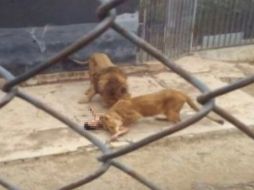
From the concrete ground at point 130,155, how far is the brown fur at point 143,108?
0.08 m

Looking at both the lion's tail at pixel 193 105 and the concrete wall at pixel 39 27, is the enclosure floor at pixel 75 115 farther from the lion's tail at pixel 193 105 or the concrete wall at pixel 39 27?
the concrete wall at pixel 39 27

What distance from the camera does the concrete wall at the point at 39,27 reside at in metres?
4.03

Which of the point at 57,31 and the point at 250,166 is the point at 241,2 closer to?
the point at 57,31

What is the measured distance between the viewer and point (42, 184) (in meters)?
2.86

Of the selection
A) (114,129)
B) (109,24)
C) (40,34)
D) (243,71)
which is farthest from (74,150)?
(109,24)

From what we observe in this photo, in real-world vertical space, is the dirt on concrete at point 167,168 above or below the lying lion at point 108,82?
below

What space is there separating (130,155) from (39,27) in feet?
4.53

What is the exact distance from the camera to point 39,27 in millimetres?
4109

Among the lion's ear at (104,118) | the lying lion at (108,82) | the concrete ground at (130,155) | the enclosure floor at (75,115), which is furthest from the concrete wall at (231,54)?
the lion's ear at (104,118)

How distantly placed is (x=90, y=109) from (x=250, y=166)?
1114mm

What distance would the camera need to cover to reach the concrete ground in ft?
9.64

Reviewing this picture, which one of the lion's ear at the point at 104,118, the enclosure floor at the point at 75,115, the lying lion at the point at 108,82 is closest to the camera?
the enclosure floor at the point at 75,115

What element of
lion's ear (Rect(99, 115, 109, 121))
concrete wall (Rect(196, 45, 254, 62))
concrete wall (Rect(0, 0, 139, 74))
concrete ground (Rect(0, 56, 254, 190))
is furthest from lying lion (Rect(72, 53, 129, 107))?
concrete wall (Rect(196, 45, 254, 62))

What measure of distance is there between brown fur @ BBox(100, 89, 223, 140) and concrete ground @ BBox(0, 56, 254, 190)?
0.08 metres
